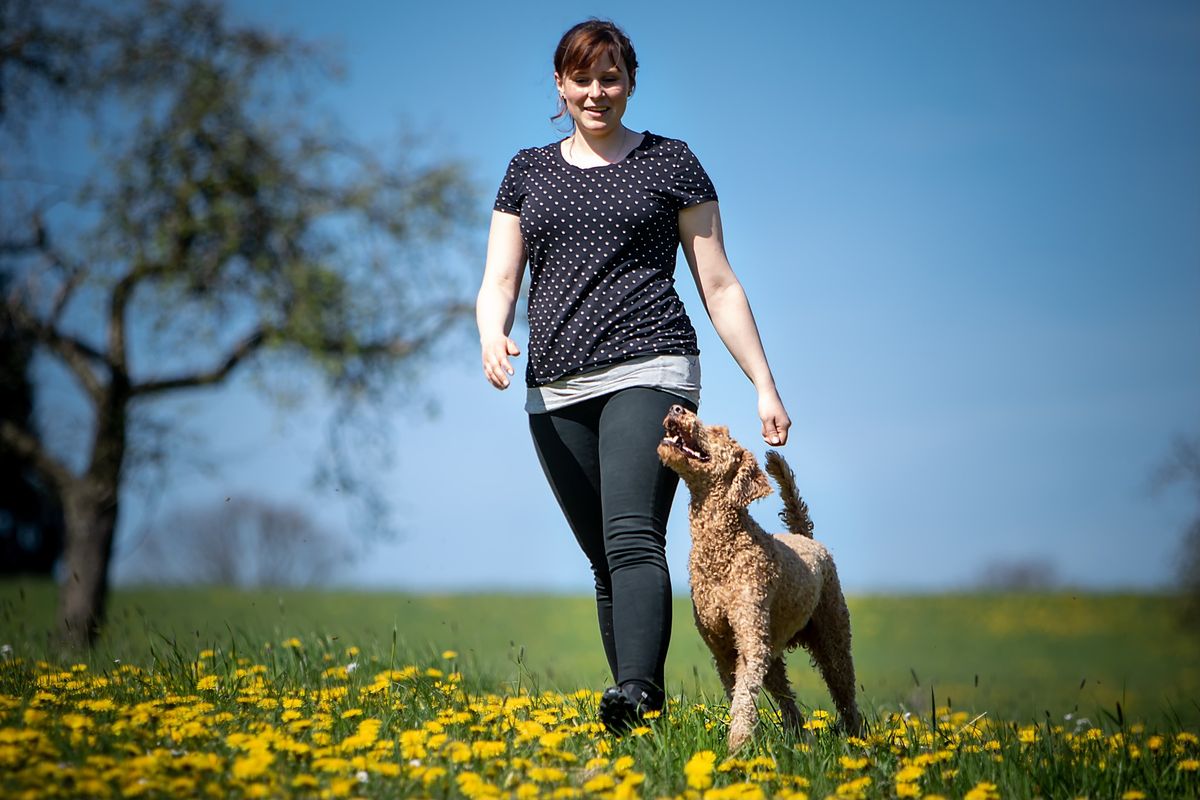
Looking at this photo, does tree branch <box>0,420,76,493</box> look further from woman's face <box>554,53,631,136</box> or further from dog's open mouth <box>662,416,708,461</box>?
dog's open mouth <box>662,416,708,461</box>

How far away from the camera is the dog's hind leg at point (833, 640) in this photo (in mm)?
4883

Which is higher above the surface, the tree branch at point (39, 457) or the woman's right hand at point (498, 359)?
the woman's right hand at point (498, 359)

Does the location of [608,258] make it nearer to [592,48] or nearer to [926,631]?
[592,48]

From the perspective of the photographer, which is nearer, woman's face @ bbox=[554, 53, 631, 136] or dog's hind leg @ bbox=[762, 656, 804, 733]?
woman's face @ bbox=[554, 53, 631, 136]

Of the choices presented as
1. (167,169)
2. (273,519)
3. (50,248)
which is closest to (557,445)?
(167,169)

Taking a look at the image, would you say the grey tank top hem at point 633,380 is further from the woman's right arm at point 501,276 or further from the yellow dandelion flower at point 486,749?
the yellow dandelion flower at point 486,749

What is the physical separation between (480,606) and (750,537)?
1844 cm

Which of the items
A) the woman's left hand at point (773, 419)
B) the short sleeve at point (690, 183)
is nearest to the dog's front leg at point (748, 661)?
the woman's left hand at point (773, 419)

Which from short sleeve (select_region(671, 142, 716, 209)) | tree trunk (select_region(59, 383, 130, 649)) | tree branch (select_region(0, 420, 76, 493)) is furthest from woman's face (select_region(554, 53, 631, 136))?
tree branch (select_region(0, 420, 76, 493))

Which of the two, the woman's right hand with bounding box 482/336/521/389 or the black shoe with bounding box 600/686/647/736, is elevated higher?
the woman's right hand with bounding box 482/336/521/389

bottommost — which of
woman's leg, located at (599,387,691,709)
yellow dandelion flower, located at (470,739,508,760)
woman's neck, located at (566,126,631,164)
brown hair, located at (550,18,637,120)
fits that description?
yellow dandelion flower, located at (470,739,508,760)

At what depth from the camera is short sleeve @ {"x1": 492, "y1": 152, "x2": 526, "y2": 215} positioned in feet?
15.6

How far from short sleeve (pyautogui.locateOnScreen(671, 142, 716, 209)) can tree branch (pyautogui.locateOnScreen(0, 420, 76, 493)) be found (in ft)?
33.0

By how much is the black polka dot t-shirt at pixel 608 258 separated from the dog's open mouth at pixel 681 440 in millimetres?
337
